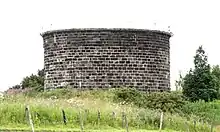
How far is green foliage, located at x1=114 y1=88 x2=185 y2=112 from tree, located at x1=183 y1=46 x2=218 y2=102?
2749 mm

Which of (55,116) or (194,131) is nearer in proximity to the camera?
(55,116)

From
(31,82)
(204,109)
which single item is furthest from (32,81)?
(204,109)

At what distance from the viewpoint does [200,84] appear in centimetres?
4619

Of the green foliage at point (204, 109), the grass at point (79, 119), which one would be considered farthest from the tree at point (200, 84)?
the grass at point (79, 119)

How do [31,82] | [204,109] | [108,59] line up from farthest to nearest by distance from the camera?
[31,82] < [108,59] < [204,109]

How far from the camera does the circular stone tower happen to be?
146 ft

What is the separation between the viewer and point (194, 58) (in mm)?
47500

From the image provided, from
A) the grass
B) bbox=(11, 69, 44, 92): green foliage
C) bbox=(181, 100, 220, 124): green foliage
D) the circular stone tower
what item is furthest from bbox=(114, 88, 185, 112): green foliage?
bbox=(11, 69, 44, 92): green foliage

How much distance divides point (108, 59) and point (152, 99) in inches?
179

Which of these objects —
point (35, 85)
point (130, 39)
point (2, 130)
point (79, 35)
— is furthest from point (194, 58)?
point (2, 130)

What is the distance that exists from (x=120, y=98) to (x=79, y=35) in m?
5.78

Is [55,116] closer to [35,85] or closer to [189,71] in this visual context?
[189,71]

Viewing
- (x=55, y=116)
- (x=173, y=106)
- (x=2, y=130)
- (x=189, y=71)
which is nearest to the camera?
(x=2, y=130)

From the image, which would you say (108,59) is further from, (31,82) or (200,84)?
(31,82)
